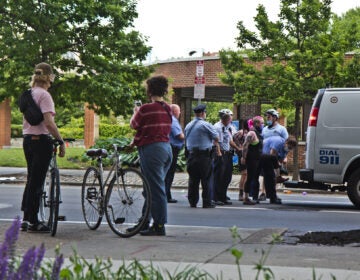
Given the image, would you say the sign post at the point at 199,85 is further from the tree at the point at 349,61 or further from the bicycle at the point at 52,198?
the bicycle at the point at 52,198

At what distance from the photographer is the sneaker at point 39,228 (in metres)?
8.88

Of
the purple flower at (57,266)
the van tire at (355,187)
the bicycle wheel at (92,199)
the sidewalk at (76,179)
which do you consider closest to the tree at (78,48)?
the sidewalk at (76,179)

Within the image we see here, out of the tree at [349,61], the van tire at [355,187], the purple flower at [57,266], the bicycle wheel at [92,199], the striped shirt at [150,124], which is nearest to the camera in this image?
the purple flower at [57,266]

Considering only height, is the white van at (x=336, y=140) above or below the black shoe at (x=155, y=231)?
above

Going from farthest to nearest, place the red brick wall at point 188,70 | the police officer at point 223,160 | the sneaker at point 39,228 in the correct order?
the red brick wall at point 188,70 < the police officer at point 223,160 < the sneaker at point 39,228

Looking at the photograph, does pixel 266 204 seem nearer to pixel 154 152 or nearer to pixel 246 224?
pixel 246 224

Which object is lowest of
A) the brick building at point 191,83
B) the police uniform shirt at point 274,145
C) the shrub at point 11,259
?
the shrub at point 11,259

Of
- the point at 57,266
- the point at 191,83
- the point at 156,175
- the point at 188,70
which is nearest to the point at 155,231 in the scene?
the point at 156,175

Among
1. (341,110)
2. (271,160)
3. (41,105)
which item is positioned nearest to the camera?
(41,105)

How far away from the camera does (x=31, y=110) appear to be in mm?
8633

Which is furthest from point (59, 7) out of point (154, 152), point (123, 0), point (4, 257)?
point (4, 257)

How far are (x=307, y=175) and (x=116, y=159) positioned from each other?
627 cm

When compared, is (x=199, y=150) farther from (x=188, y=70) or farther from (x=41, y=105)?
(x=188, y=70)

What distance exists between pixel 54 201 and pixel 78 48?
15.7m
